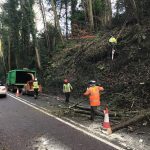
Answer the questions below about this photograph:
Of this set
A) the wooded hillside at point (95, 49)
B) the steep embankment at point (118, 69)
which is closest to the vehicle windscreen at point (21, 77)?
the wooded hillside at point (95, 49)

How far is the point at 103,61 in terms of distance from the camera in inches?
1014

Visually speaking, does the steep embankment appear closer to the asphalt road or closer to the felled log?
the felled log

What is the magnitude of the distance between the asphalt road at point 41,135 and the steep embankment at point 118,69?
13.9 ft

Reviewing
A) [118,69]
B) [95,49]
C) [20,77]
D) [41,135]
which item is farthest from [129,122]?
[20,77]

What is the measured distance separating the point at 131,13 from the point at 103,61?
4.12m

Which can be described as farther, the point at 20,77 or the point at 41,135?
the point at 20,77

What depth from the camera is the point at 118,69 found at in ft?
74.4

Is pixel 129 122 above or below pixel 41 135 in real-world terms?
above

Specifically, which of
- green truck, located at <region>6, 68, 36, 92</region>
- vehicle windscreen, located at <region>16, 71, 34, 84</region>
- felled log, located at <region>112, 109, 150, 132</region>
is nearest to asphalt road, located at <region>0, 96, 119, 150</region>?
felled log, located at <region>112, 109, 150, 132</region>

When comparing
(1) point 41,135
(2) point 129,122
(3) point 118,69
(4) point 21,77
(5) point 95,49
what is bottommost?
(1) point 41,135

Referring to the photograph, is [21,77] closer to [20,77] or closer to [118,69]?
[20,77]

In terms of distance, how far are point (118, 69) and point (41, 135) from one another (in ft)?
39.1

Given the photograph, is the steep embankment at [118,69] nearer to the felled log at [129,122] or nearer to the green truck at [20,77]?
the felled log at [129,122]

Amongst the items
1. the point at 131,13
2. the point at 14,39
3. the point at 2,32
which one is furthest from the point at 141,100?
the point at 2,32
